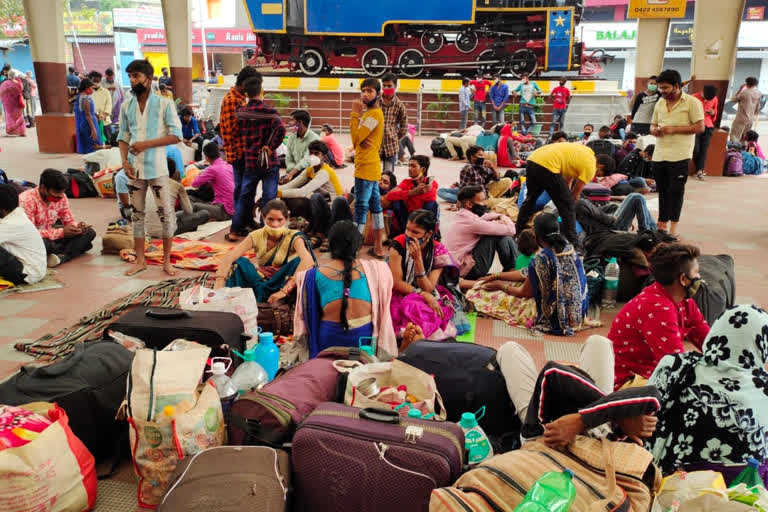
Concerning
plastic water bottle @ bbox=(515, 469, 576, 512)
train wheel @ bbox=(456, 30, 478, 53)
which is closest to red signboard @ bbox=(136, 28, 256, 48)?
train wheel @ bbox=(456, 30, 478, 53)

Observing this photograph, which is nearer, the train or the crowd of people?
the crowd of people

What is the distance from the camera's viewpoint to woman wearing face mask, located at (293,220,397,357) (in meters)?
3.30

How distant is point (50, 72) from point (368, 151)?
8938mm

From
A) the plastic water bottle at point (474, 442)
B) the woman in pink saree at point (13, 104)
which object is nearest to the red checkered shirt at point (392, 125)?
the plastic water bottle at point (474, 442)

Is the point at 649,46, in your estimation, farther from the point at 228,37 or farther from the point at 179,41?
the point at 228,37

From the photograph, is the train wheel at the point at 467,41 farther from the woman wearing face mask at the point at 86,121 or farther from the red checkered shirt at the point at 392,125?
the red checkered shirt at the point at 392,125

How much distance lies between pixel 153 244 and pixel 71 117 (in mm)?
7323

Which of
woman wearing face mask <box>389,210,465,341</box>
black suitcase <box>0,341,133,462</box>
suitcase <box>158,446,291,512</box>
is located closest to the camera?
suitcase <box>158,446,291,512</box>

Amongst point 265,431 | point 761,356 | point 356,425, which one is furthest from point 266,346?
point 761,356

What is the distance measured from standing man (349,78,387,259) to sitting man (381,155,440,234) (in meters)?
0.16

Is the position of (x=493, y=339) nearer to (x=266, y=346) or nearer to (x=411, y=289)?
(x=411, y=289)

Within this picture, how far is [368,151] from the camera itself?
5.54m

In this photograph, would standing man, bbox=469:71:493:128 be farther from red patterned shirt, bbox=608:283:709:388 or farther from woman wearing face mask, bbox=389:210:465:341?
red patterned shirt, bbox=608:283:709:388

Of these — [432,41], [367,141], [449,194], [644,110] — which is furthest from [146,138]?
[432,41]
